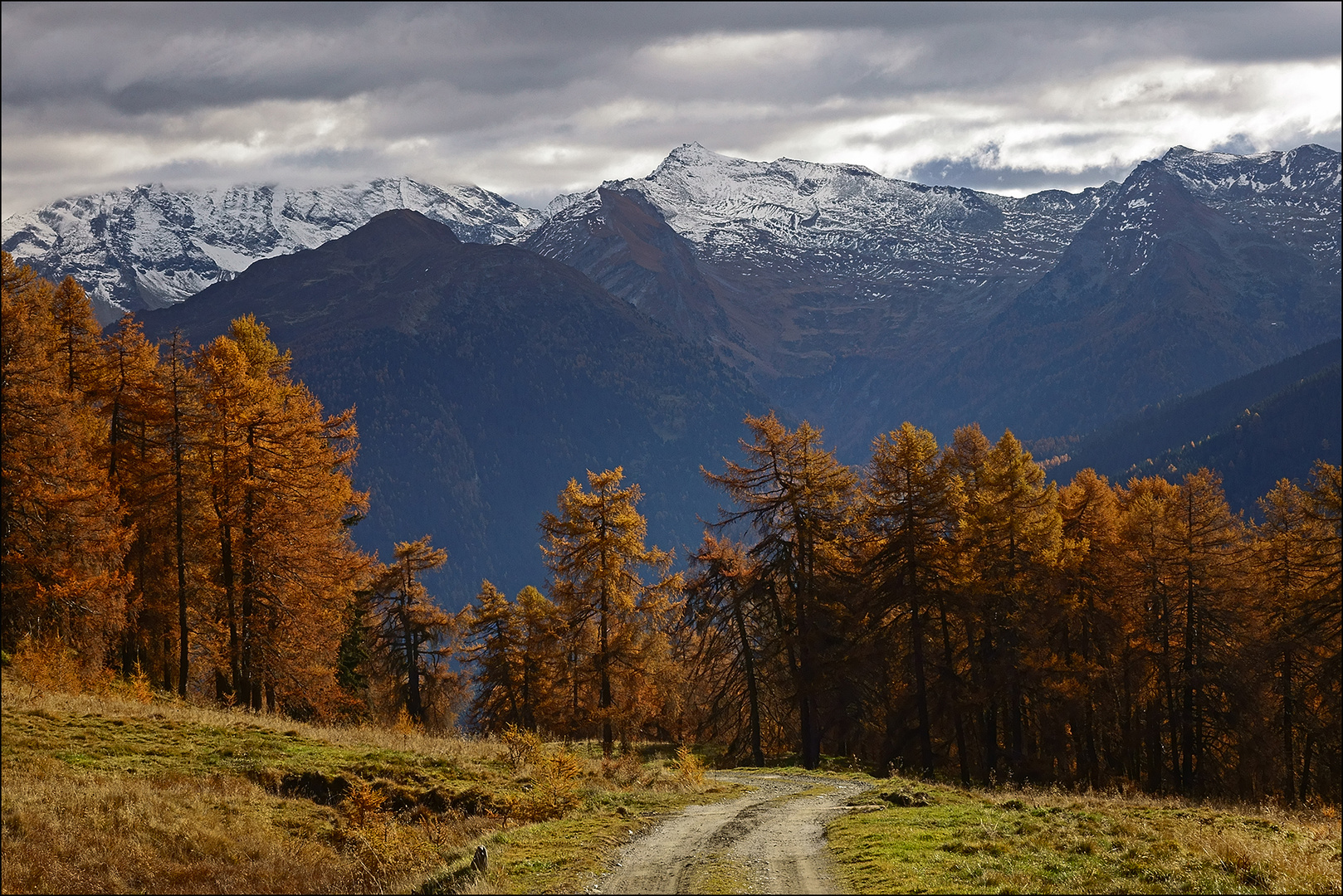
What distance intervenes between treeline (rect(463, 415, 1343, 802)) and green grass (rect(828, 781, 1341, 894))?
16.5 meters

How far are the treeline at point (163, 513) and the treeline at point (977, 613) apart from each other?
34.7ft

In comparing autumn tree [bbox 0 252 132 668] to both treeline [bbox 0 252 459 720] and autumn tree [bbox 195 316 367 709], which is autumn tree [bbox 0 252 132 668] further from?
autumn tree [bbox 195 316 367 709]

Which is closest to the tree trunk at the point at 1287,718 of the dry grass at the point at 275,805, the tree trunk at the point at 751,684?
the tree trunk at the point at 751,684

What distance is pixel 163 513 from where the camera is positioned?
37.2 meters

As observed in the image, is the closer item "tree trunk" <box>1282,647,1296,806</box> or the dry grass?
the dry grass

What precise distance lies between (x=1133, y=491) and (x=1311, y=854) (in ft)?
125

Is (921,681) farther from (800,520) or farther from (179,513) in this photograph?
(179,513)

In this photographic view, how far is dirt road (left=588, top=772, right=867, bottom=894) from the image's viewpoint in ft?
55.5

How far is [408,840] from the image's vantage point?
71.0 ft

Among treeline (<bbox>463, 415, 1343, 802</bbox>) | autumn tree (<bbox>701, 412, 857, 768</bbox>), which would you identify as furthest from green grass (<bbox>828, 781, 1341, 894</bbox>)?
autumn tree (<bbox>701, 412, 857, 768</bbox>)

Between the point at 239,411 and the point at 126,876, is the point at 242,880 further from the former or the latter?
the point at 239,411

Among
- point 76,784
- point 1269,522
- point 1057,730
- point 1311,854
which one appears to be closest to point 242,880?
point 76,784

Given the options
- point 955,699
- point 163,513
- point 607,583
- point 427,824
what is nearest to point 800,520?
point 607,583

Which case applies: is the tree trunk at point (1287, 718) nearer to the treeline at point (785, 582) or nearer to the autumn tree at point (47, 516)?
the treeline at point (785, 582)
